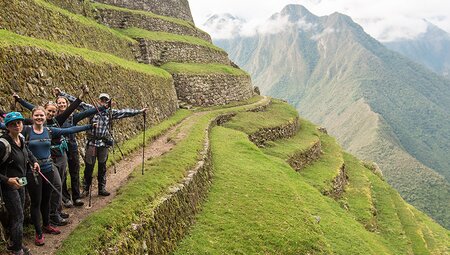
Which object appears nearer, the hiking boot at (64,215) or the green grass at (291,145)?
the hiking boot at (64,215)

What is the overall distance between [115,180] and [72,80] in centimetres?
473

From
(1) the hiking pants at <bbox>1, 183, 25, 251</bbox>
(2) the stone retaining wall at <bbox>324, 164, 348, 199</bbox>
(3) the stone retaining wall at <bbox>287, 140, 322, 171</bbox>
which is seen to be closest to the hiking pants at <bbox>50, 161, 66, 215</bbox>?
(1) the hiking pants at <bbox>1, 183, 25, 251</bbox>

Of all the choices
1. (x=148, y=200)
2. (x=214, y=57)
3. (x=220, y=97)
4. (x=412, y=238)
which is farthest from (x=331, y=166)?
(x=148, y=200)

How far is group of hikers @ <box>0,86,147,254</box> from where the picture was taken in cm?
741

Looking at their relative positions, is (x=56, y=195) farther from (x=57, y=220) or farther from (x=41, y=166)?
(x=41, y=166)

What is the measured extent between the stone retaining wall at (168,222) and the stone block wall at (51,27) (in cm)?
966

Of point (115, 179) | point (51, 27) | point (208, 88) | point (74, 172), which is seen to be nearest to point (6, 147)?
point (74, 172)

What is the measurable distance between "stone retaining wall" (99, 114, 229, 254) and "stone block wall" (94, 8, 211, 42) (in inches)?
962

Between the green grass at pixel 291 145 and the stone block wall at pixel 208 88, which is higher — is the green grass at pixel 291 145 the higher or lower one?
the lower one

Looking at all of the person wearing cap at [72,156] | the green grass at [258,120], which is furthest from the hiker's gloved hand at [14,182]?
the green grass at [258,120]

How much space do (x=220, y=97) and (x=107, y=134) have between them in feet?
90.7

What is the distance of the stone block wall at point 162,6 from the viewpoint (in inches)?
1655

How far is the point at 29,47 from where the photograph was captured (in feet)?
40.5

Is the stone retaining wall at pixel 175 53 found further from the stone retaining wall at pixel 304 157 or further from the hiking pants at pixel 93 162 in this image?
the hiking pants at pixel 93 162
